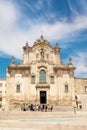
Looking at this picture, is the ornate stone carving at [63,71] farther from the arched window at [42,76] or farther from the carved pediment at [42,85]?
the carved pediment at [42,85]

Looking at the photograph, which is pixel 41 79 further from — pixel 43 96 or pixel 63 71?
pixel 63 71

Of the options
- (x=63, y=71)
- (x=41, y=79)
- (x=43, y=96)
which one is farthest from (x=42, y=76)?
(x=63, y=71)

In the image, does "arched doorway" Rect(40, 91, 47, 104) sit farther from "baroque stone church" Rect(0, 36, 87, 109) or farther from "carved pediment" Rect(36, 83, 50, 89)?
"carved pediment" Rect(36, 83, 50, 89)

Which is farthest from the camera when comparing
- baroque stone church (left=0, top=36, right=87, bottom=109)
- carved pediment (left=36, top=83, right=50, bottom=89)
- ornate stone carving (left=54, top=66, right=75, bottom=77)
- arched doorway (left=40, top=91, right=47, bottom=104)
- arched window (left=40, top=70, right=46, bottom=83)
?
ornate stone carving (left=54, top=66, right=75, bottom=77)

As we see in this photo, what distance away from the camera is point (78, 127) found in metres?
12.6

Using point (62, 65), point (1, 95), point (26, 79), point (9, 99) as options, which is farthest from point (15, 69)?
point (1, 95)

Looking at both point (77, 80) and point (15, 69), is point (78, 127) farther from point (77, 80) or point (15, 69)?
point (77, 80)

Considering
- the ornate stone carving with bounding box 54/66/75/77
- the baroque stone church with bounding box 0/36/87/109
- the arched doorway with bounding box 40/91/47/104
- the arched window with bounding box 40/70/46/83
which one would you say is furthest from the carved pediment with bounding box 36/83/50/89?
the ornate stone carving with bounding box 54/66/75/77

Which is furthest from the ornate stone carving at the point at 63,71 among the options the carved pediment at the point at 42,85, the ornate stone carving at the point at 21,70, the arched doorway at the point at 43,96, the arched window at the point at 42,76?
the ornate stone carving at the point at 21,70

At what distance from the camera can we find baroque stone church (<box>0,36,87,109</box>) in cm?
4081

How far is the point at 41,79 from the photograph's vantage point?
137ft

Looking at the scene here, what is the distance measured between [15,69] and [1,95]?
29.0 metres

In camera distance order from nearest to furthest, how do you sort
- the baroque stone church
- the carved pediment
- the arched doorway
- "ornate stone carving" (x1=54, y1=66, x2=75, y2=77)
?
the baroque stone church
the carved pediment
the arched doorway
"ornate stone carving" (x1=54, y1=66, x2=75, y2=77)

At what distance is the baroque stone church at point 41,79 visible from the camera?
1607 inches
